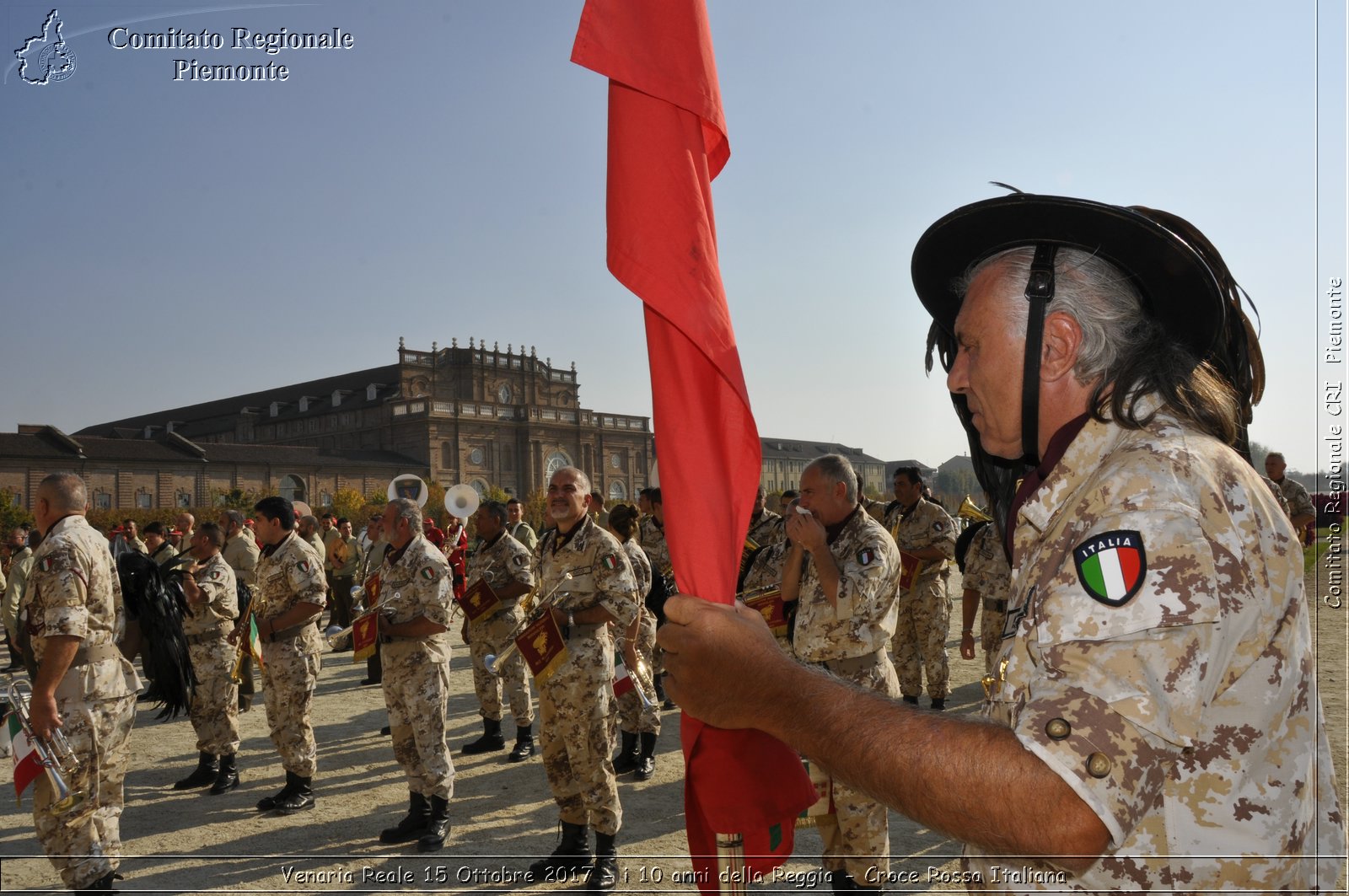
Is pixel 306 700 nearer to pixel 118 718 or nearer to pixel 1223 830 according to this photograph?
pixel 118 718

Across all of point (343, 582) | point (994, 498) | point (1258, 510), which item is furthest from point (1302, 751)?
point (343, 582)

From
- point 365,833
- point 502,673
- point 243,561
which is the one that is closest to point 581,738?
point 365,833

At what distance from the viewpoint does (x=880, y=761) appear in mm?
1244

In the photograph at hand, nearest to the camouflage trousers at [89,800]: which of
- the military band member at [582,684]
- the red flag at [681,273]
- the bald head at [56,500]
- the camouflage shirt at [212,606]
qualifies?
the bald head at [56,500]

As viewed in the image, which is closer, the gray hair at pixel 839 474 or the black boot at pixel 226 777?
the gray hair at pixel 839 474

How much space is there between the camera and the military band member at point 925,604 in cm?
998

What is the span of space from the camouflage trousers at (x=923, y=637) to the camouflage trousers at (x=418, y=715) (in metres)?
5.40

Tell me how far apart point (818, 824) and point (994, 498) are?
355 centimetres

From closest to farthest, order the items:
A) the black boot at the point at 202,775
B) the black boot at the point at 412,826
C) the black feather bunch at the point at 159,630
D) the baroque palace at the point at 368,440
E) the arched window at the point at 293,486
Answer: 1. the black boot at the point at 412,826
2. the black feather bunch at the point at 159,630
3. the black boot at the point at 202,775
4. the baroque palace at the point at 368,440
5. the arched window at the point at 293,486

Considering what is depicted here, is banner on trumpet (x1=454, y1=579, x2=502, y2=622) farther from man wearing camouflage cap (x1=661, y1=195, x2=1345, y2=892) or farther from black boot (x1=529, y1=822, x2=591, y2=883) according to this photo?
man wearing camouflage cap (x1=661, y1=195, x2=1345, y2=892)

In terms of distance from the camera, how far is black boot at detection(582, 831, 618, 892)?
219 inches

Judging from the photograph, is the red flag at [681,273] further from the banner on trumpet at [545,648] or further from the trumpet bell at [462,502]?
the trumpet bell at [462,502]

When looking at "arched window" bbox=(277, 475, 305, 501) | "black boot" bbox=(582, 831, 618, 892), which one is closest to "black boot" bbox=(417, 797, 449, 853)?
"black boot" bbox=(582, 831, 618, 892)

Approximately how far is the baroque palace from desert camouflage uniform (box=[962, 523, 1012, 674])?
6082 cm
